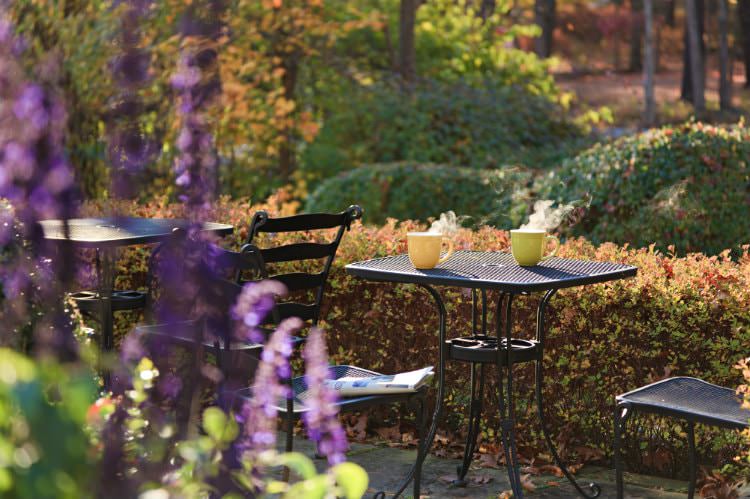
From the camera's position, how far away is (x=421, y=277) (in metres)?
3.83

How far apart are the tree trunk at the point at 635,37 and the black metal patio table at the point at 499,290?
105 ft

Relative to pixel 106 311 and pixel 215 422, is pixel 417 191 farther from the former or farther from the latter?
pixel 215 422

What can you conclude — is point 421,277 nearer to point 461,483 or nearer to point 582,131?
point 461,483

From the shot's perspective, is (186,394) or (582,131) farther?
Result: (582,131)

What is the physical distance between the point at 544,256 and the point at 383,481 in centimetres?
117

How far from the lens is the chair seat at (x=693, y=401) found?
11.1 ft

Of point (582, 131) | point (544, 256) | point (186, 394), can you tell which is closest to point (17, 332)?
point (186, 394)

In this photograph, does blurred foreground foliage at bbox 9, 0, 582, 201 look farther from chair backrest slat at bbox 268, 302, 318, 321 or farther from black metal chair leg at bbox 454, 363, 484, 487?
black metal chair leg at bbox 454, 363, 484, 487

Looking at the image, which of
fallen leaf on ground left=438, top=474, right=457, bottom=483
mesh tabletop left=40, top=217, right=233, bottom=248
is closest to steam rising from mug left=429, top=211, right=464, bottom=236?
mesh tabletop left=40, top=217, right=233, bottom=248

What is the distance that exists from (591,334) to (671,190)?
10.3ft

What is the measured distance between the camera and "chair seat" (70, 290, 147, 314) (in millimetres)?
5000

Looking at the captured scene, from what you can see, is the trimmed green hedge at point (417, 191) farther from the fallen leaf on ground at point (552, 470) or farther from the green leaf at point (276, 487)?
the green leaf at point (276, 487)

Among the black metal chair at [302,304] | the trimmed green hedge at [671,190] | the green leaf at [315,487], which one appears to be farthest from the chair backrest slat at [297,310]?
the trimmed green hedge at [671,190]

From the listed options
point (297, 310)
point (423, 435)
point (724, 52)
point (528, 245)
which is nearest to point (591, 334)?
point (528, 245)
